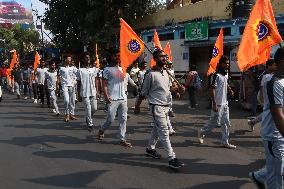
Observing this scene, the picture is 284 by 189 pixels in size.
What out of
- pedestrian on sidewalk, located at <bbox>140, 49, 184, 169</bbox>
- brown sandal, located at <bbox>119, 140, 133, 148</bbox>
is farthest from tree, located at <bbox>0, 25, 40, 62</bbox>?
pedestrian on sidewalk, located at <bbox>140, 49, 184, 169</bbox>

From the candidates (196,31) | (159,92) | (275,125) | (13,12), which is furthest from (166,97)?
(13,12)

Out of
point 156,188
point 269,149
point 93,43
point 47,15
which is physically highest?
point 47,15

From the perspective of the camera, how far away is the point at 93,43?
91.3ft

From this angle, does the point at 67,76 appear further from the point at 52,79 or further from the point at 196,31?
the point at 196,31

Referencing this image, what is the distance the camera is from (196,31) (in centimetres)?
2117

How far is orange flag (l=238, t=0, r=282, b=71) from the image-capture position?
6.37 metres

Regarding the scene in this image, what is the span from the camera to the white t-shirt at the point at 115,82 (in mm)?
8359

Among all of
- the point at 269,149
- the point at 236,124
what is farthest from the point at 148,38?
the point at 269,149

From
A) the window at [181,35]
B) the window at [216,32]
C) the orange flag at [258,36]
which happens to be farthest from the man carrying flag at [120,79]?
the window at [181,35]

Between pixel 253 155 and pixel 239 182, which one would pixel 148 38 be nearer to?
pixel 253 155

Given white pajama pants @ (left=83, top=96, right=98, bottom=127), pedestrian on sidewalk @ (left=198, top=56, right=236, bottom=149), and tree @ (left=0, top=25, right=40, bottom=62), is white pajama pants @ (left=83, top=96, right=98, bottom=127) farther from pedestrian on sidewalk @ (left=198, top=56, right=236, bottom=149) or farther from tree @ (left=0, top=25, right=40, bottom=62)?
tree @ (left=0, top=25, right=40, bottom=62)

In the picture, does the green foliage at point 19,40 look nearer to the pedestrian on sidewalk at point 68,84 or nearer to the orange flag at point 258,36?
the pedestrian on sidewalk at point 68,84

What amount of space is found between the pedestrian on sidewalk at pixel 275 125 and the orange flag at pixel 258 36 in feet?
6.56

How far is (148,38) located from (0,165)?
63.0 feet
